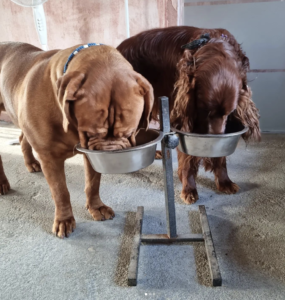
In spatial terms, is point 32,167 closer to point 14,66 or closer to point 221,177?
point 14,66

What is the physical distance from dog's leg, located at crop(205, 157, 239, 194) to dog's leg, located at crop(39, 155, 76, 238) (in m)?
1.05

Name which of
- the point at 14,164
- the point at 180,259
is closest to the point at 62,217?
the point at 180,259

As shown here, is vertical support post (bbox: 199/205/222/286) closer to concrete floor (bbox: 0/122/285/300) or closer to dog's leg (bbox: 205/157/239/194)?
concrete floor (bbox: 0/122/285/300)

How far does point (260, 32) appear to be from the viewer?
316 cm

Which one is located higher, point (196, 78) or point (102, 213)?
point (196, 78)

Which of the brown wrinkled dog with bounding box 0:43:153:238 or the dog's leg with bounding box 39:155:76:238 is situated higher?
the brown wrinkled dog with bounding box 0:43:153:238

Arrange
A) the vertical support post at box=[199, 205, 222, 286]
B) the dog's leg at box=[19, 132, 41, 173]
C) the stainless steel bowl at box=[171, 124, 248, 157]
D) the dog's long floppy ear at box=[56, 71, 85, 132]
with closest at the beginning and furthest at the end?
the dog's long floppy ear at box=[56, 71, 85, 132] < the vertical support post at box=[199, 205, 222, 286] < the stainless steel bowl at box=[171, 124, 248, 157] < the dog's leg at box=[19, 132, 41, 173]

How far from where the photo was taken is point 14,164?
279 cm

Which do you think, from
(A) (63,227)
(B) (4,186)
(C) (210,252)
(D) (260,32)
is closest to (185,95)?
(C) (210,252)

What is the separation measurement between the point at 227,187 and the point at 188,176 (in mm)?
316

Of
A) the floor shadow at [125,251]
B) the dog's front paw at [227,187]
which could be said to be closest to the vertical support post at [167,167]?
the floor shadow at [125,251]

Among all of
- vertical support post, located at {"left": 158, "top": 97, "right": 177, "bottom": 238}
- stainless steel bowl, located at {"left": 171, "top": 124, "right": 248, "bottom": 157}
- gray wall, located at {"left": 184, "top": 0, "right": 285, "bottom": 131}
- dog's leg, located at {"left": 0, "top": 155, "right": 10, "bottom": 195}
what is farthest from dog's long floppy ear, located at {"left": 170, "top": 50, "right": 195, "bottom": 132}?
gray wall, located at {"left": 184, "top": 0, "right": 285, "bottom": 131}

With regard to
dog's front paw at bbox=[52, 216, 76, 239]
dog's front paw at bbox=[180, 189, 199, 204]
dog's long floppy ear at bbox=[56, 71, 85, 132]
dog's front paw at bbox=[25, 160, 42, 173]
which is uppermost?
dog's long floppy ear at bbox=[56, 71, 85, 132]

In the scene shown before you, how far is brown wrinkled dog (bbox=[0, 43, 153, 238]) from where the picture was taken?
116cm
